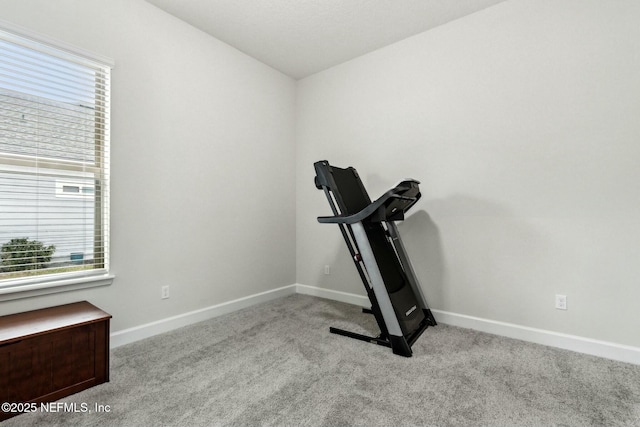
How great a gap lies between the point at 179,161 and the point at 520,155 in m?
2.88

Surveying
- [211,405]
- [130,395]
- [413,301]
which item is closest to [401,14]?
[413,301]

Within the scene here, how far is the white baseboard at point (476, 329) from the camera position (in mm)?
2193

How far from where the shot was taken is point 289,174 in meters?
3.93

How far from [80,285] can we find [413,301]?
251cm

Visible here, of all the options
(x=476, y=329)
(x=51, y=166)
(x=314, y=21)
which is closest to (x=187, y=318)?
(x=51, y=166)

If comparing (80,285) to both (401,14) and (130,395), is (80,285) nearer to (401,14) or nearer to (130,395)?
(130,395)

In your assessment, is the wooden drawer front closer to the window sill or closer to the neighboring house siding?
the window sill

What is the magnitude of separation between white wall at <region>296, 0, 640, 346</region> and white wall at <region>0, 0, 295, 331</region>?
3.86 feet

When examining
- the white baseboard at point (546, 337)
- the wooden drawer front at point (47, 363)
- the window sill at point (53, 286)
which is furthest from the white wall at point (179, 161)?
the white baseboard at point (546, 337)

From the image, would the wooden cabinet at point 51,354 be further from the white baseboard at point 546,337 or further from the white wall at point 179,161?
the white baseboard at point 546,337

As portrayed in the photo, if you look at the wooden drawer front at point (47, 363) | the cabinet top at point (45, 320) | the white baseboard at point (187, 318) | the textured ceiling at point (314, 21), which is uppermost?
the textured ceiling at point (314, 21)

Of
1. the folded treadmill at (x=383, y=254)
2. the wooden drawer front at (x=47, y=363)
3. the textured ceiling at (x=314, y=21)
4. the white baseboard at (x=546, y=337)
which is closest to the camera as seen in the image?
the wooden drawer front at (x=47, y=363)

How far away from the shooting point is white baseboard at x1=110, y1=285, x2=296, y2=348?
7.91 ft

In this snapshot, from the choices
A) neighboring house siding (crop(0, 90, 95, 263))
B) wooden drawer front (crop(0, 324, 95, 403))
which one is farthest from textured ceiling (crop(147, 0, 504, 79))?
wooden drawer front (crop(0, 324, 95, 403))
